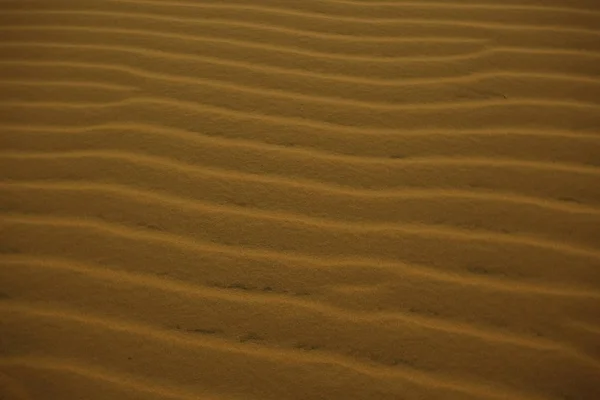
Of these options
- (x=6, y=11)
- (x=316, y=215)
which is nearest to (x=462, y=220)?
(x=316, y=215)

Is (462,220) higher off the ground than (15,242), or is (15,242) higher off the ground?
(462,220)

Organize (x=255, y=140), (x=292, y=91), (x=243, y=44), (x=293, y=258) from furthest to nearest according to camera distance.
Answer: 1. (x=243, y=44)
2. (x=292, y=91)
3. (x=255, y=140)
4. (x=293, y=258)

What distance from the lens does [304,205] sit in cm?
186

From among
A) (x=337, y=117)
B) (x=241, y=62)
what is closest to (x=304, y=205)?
(x=337, y=117)

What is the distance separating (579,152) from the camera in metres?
2.00

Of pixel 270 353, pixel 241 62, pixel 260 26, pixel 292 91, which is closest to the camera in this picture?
pixel 270 353

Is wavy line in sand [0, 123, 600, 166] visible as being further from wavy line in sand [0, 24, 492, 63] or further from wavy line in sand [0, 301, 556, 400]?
wavy line in sand [0, 301, 556, 400]

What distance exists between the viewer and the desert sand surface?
1490mm

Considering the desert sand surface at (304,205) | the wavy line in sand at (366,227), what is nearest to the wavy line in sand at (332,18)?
the desert sand surface at (304,205)

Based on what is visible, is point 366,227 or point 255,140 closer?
point 366,227

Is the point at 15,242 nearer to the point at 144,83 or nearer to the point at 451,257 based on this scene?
the point at 144,83

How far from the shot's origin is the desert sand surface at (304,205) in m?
1.49

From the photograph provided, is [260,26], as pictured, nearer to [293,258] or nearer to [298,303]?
[293,258]

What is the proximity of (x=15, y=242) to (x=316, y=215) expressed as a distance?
1.07m
